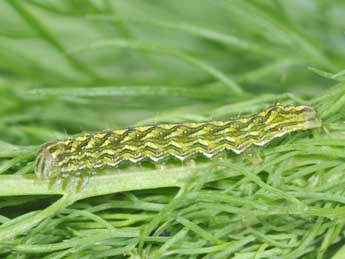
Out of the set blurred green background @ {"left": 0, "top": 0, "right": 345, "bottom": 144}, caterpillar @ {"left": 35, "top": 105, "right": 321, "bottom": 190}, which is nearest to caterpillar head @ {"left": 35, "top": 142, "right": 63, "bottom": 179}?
caterpillar @ {"left": 35, "top": 105, "right": 321, "bottom": 190}

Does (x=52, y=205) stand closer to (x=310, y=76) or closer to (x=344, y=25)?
(x=310, y=76)

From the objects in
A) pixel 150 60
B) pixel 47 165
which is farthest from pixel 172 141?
pixel 150 60

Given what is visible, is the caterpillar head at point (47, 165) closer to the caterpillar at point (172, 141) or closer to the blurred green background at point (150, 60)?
the caterpillar at point (172, 141)

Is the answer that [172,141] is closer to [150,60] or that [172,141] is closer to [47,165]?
[47,165]

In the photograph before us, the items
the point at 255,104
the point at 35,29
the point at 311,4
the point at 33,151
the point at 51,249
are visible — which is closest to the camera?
the point at 51,249

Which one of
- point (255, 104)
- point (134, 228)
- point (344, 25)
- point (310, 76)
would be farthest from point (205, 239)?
point (344, 25)

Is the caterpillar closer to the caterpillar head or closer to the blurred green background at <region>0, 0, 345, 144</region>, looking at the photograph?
the caterpillar head

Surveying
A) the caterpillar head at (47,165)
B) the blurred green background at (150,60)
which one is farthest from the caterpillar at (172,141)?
the blurred green background at (150,60)

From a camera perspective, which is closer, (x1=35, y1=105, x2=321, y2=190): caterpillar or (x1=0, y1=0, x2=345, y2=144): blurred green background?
(x1=35, y1=105, x2=321, y2=190): caterpillar
